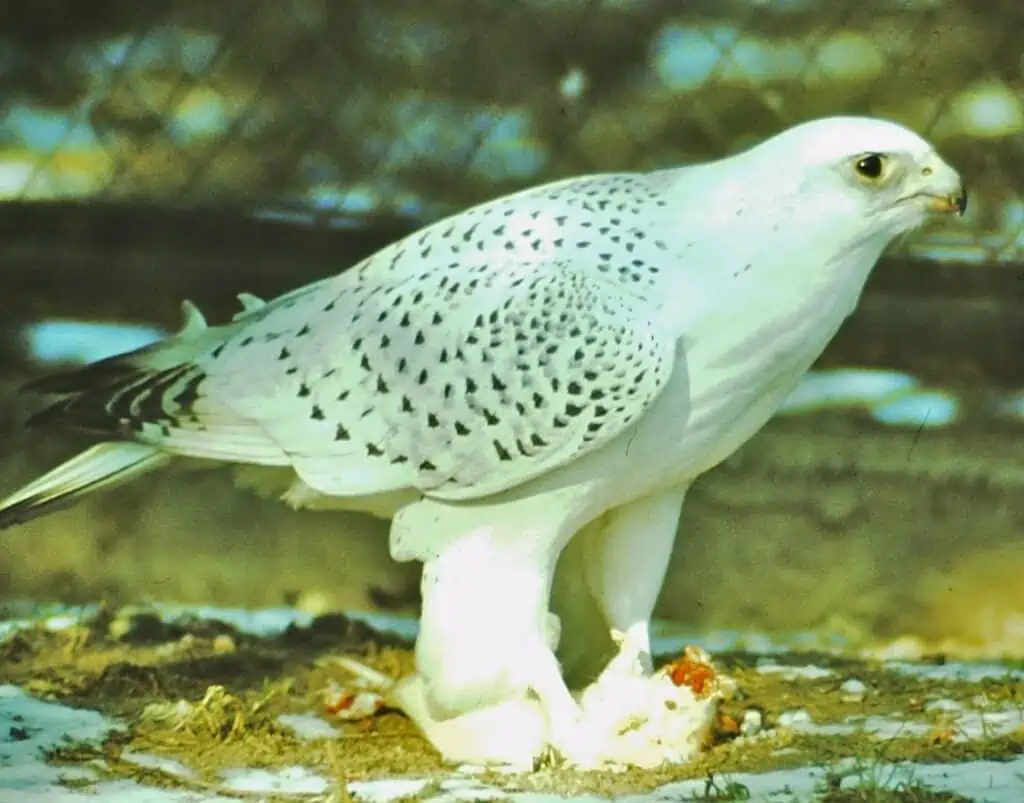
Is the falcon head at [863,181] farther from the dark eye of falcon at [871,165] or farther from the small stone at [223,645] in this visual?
the small stone at [223,645]

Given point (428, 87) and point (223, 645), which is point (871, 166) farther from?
point (223, 645)

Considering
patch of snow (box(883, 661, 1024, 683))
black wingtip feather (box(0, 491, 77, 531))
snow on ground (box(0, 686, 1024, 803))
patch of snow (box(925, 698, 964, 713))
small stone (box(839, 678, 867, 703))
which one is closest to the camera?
snow on ground (box(0, 686, 1024, 803))

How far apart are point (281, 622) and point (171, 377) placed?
0.77 meters

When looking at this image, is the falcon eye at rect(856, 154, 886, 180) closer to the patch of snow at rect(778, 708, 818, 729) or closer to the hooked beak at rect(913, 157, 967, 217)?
the hooked beak at rect(913, 157, 967, 217)

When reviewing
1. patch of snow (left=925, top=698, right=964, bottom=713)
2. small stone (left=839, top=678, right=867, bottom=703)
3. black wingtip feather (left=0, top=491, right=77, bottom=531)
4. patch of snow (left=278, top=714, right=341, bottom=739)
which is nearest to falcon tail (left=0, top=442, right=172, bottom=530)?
black wingtip feather (left=0, top=491, right=77, bottom=531)

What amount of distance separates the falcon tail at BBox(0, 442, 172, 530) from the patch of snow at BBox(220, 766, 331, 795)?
57cm

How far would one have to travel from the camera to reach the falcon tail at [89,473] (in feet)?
8.71

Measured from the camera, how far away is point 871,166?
95.9 inches

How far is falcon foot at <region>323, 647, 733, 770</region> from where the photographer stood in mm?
2422

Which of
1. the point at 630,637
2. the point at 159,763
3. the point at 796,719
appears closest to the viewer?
the point at 159,763

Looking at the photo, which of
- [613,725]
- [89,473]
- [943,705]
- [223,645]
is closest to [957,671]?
[943,705]

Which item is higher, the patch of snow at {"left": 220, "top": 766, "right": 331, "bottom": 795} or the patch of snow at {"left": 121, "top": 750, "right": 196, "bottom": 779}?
the patch of snow at {"left": 121, "top": 750, "right": 196, "bottom": 779}

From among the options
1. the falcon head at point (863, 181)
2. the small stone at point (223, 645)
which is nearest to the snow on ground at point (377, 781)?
the small stone at point (223, 645)

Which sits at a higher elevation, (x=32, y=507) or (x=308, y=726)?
(x=32, y=507)
